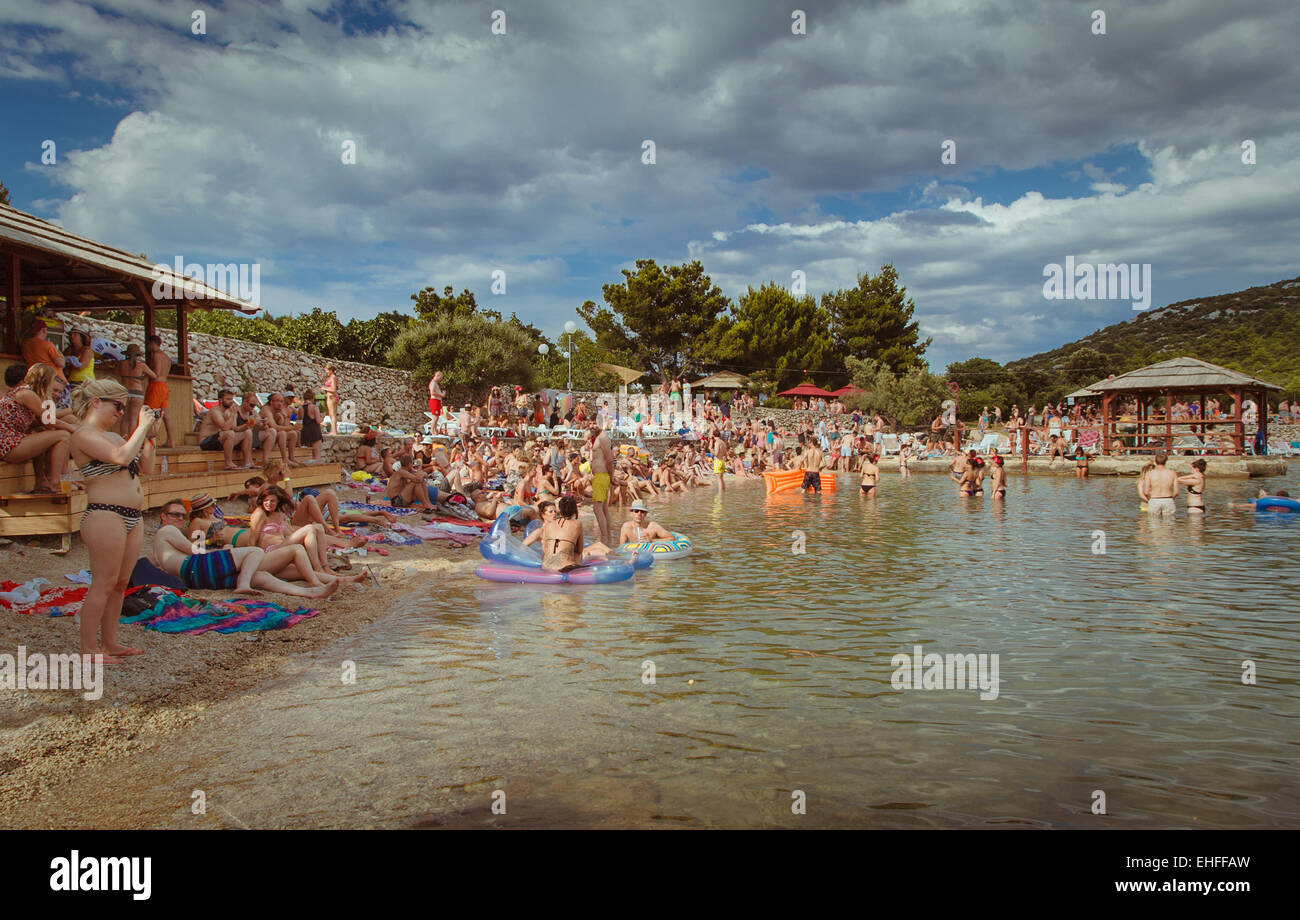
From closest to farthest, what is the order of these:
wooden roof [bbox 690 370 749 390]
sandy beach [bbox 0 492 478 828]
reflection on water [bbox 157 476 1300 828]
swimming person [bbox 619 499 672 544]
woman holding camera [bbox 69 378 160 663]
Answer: reflection on water [bbox 157 476 1300 828] → sandy beach [bbox 0 492 478 828] → woman holding camera [bbox 69 378 160 663] → swimming person [bbox 619 499 672 544] → wooden roof [bbox 690 370 749 390]

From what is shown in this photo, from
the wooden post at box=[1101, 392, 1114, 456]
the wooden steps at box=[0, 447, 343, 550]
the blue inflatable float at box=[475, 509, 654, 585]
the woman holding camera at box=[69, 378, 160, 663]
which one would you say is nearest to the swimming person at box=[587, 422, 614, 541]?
the blue inflatable float at box=[475, 509, 654, 585]

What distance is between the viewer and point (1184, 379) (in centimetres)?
2584

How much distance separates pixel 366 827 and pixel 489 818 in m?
0.52

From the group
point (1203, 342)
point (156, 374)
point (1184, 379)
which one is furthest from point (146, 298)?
point (1203, 342)

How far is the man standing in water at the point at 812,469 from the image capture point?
70.8 ft

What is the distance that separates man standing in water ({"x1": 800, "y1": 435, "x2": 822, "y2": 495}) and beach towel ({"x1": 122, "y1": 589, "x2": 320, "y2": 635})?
54.4 feet

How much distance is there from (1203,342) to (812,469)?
60260mm

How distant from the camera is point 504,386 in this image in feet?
101

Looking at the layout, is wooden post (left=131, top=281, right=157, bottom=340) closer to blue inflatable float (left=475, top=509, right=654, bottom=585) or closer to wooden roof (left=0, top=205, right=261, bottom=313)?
wooden roof (left=0, top=205, right=261, bottom=313)

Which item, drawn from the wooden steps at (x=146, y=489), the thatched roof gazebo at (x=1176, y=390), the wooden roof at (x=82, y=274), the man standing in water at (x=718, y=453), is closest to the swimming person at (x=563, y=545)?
the wooden steps at (x=146, y=489)

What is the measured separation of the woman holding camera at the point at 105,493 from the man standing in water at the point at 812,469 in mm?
18436

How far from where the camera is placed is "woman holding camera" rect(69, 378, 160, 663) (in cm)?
455

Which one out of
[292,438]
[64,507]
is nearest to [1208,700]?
[64,507]

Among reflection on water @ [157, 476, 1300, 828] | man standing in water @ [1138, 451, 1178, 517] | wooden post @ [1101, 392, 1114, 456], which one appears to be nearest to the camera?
reflection on water @ [157, 476, 1300, 828]
